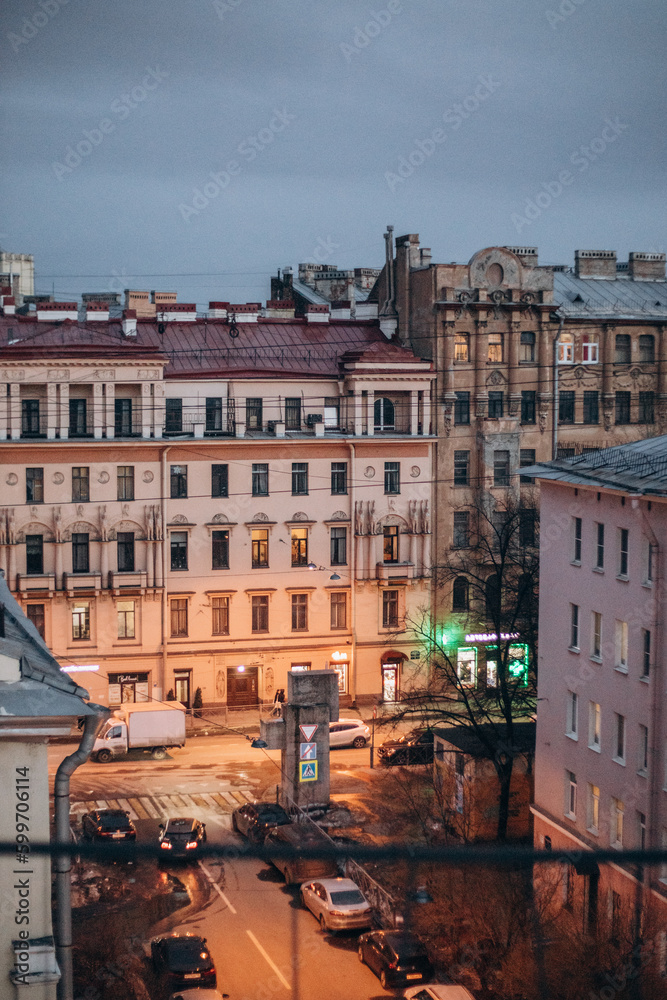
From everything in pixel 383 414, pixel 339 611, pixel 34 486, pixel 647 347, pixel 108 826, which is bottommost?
pixel 108 826

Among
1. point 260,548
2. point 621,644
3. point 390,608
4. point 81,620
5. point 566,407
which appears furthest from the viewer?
point 566,407

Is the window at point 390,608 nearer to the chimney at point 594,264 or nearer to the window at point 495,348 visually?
the window at point 495,348

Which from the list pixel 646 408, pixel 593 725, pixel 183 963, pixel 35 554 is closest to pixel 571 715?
pixel 593 725

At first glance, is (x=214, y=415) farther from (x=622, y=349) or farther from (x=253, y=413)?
(x=622, y=349)

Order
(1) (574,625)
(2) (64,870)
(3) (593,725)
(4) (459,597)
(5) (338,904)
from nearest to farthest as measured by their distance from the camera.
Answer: (2) (64,870)
(5) (338,904)
(3) (593,725)
(1) (574,625)
(4) (459,597)

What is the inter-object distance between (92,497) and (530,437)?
18694 mm

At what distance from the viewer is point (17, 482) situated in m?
44.9

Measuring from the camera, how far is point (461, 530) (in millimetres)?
50750

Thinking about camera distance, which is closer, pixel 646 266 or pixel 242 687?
pixel 242 687

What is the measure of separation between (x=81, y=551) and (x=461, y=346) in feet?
58.2

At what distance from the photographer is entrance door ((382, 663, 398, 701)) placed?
48.9 m

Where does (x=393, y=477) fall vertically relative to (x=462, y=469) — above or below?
below

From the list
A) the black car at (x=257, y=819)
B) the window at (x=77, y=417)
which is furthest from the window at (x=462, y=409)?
the black car at (x=257, y=819)

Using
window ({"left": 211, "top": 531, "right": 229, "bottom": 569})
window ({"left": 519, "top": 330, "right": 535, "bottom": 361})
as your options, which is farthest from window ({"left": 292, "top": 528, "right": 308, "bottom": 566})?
window ({"left": 519, "top": 330, "right": 535, "bottom": 361})
